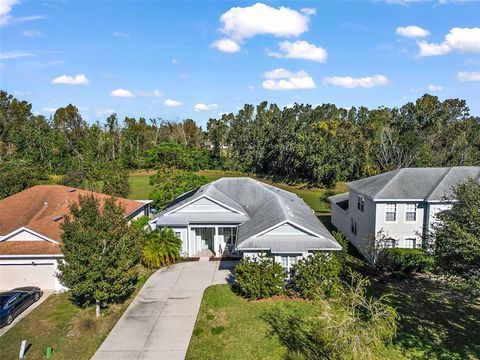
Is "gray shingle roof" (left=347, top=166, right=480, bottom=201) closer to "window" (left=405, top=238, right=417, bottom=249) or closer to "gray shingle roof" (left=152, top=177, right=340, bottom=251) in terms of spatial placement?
"window" (left=405, top=238, right=417, bottom=249)

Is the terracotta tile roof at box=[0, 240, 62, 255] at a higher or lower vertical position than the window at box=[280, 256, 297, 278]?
higher

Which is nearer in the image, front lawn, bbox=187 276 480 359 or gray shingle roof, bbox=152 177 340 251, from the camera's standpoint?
front lawn, bbox=187 276 480 359

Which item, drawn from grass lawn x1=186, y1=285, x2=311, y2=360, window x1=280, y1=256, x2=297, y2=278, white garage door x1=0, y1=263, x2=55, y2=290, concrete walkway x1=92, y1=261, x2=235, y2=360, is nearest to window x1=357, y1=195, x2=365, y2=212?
window x1=280, y1=256, x2=297, y2=278

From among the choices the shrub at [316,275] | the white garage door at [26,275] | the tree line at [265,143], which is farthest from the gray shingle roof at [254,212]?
the tree line at [265,143]

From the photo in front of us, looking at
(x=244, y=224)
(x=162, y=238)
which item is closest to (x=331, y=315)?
(x=244, y=224)

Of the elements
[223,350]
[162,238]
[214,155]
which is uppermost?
[214,155]

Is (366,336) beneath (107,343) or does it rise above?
above

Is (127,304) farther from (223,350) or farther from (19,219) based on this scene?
(19,219)

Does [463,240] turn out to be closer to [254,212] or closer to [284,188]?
[254,212]
